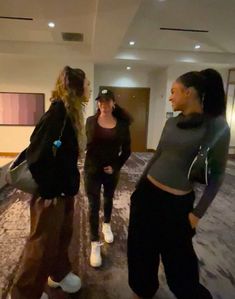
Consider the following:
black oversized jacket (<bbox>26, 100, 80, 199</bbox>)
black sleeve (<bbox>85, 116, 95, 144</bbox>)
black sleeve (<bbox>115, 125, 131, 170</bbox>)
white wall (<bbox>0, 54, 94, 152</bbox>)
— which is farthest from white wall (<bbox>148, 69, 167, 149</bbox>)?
black oversized jacket (<bbox>26, 100, 80, 199</bbox>)

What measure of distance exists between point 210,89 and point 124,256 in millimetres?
1463

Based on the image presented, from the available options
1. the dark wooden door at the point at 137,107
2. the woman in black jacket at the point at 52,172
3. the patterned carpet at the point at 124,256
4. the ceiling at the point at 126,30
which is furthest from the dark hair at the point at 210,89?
the dark wooden door at the point at 137,107

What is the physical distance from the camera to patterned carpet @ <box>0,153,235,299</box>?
159 cm

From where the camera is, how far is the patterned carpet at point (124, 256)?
5.23 feet

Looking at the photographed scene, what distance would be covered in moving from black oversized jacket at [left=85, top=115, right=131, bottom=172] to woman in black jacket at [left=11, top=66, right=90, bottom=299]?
531mm

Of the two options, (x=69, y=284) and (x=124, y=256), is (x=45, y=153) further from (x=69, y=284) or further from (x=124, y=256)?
(x=124, y=256)

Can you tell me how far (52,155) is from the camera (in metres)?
1.17

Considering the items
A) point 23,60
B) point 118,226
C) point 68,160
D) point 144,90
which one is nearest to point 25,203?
point 118,226

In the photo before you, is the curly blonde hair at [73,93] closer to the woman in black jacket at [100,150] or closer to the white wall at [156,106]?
the woman in black jacket at [100,150]

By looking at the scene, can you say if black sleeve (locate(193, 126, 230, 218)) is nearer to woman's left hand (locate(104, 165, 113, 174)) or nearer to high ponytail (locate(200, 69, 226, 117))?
high ponytail (locate(200, 69, 226, 117))

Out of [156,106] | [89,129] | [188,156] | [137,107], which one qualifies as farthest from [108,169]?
[156,106]

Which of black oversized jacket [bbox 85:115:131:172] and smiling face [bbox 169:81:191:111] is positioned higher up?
smiling face [bbox 169:81:191:111]

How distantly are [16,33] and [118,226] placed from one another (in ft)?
14.7

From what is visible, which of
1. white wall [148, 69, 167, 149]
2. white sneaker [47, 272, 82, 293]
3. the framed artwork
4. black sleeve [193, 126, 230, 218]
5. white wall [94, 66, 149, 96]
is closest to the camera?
black sleeve [193, 126, 230, 218]
